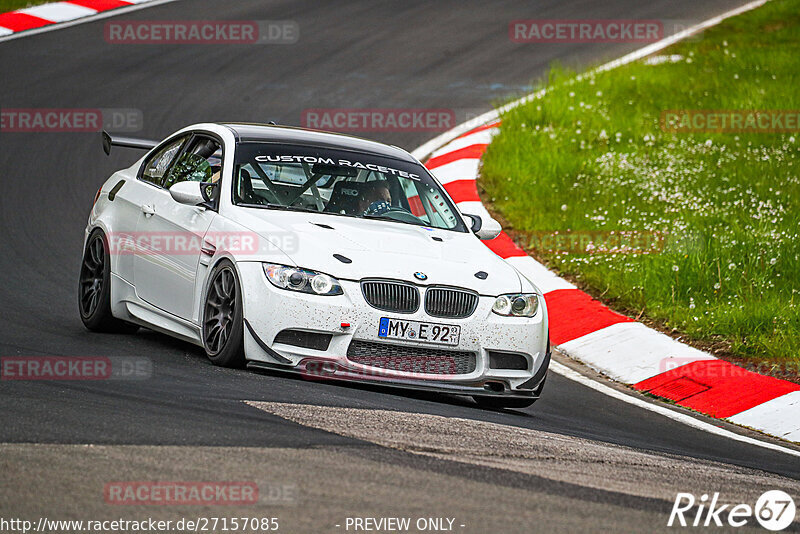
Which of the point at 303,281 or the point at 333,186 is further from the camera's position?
the point at 333,186

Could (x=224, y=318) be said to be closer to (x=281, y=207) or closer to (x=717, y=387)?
(x=281, y=207)

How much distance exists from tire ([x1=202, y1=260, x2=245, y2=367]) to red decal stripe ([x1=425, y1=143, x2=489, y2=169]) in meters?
6.95

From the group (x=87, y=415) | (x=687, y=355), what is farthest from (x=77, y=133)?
(x=87, y=415)

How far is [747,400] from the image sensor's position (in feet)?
26.3

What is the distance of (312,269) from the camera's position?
6.70m

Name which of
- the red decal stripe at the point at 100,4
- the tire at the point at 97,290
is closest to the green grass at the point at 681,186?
the tire at the point at 97,290

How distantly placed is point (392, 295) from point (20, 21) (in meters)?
13.4

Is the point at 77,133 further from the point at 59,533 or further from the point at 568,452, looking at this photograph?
the point at 59,533

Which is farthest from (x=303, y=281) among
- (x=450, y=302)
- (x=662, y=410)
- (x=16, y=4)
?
(x=16, y=4)

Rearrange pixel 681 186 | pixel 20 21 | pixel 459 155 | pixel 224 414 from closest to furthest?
1. pixel 224 414
2. pixel 681 186
3. pixel 459 155
4. pixel 20 21

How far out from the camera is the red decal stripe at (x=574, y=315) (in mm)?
9432

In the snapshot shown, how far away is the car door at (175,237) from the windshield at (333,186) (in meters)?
0.33

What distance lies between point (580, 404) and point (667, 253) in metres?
3.23

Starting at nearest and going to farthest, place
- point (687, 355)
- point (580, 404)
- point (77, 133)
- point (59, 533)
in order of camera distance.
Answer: point (59, 533) < point (580, 404) < point (687, 355) < point (77, 133)
